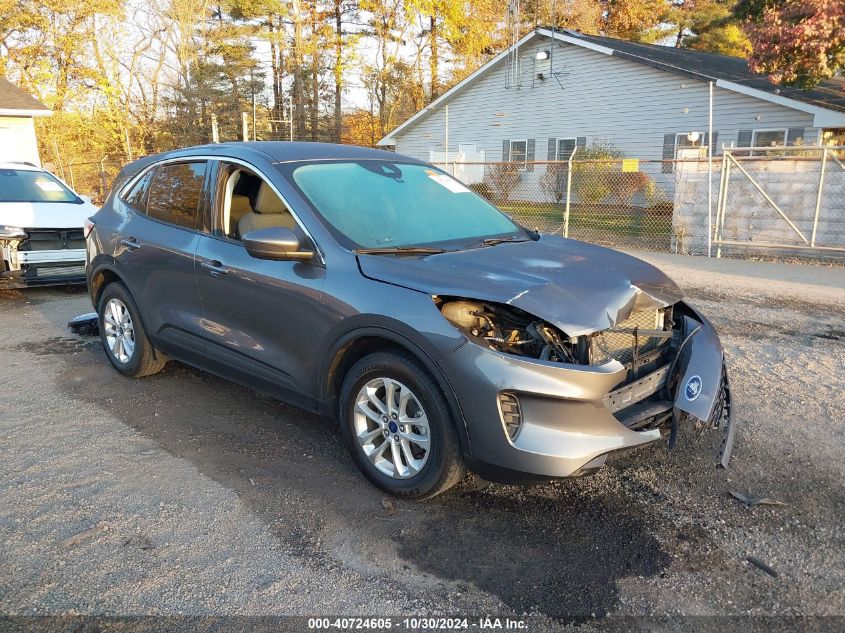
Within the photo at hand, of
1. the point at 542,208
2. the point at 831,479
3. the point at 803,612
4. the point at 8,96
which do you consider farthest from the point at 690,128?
the point at 8,96

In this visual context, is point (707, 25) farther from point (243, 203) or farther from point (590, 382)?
point (590, 382)

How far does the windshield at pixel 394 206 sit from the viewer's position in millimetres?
3682

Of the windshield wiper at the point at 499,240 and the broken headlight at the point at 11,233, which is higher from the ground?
the windshield wiper at the point at 499,240

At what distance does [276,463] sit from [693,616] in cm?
230

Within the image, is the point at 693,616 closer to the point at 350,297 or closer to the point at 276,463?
the point at 350,297

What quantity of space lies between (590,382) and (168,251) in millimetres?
3044

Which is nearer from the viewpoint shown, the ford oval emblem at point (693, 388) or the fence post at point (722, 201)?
the ford oval emblem at point (693, 388)

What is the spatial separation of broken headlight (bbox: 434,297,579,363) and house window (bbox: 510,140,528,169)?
73.4 ft

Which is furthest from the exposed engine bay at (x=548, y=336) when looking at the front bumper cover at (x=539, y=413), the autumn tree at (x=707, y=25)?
the autumn tree at (x=707, y=25)

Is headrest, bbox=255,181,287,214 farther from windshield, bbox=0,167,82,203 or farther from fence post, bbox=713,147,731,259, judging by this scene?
fence post, bbox=713,147,731,259

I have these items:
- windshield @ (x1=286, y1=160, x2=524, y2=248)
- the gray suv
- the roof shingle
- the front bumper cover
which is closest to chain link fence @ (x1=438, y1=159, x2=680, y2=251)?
the roof shingle

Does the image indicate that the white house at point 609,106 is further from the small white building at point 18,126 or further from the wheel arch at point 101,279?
the wheel arch at point 101,279

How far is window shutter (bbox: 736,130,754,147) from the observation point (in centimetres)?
1883

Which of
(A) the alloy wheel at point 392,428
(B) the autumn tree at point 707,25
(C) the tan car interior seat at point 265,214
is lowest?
(A) the alloy wheel at point 392,428
